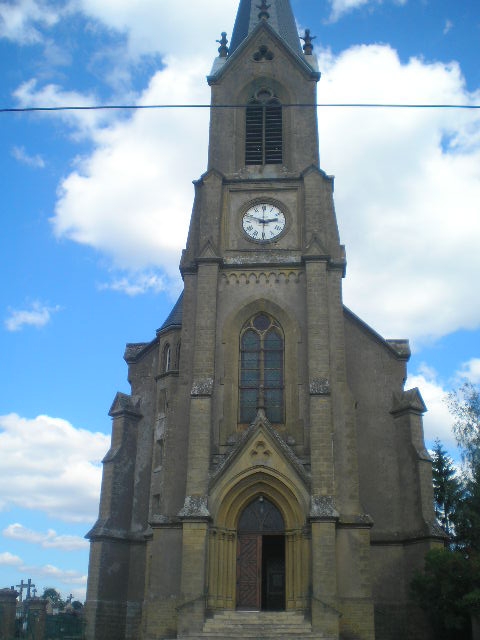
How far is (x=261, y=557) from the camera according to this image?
84.2 ft

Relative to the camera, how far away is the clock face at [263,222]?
30484 mm

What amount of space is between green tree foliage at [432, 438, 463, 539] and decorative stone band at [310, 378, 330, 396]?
13.0 meters

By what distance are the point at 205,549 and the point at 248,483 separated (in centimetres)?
286

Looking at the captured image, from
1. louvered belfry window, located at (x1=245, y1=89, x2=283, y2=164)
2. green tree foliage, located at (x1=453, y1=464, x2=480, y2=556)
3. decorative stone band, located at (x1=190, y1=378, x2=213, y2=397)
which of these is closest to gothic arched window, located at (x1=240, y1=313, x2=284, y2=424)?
decorative stone band, located at (x1=190, y1=378, x2=213, y2=397)

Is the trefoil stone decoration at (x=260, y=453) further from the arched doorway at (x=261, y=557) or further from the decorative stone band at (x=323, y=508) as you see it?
the decorative stone band at (x=323, y=508)

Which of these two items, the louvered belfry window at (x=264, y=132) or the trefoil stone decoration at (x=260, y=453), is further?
the louvered belfry window at (x=264, y=132)

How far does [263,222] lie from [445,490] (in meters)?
19.1

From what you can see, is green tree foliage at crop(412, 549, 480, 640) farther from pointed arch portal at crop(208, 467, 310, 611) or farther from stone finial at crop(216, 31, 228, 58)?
stone finial at crop(216, 31, 228, 58)

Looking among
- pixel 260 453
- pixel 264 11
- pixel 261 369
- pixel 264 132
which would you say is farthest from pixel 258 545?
pixel 264 11

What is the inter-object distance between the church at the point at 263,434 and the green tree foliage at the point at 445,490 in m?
8.93

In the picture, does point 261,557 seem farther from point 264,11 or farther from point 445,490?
point 264,11

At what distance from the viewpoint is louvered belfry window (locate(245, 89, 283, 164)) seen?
3256 centimetres

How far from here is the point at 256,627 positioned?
23078 mm

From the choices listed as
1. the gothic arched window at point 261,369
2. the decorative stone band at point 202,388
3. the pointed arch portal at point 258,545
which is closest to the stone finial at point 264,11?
the gothic arched window at point 261,369
